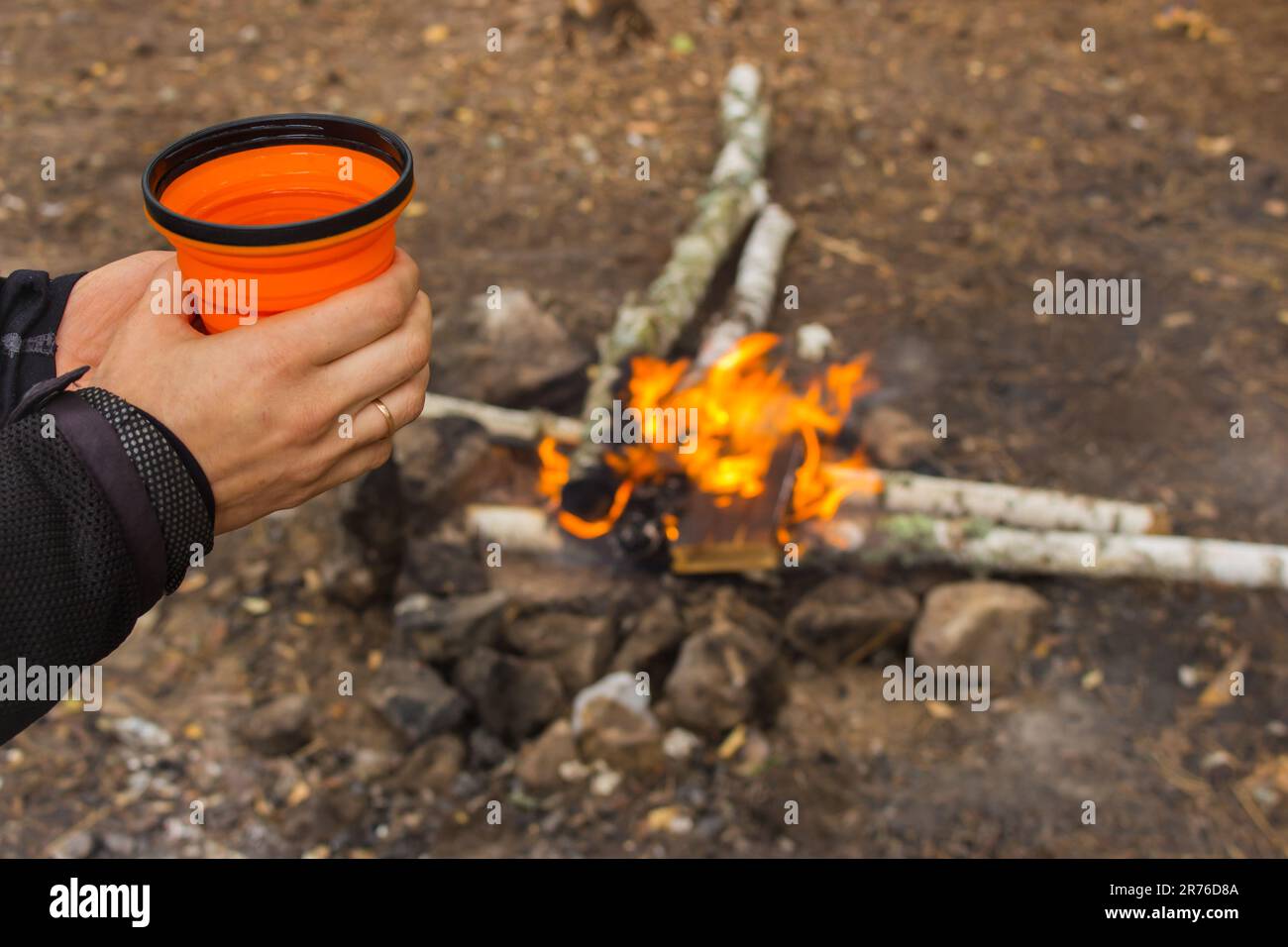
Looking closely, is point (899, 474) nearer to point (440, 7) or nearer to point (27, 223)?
point (27, 223)

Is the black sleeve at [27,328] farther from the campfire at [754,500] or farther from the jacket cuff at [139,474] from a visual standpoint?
the campfire at [754,500]

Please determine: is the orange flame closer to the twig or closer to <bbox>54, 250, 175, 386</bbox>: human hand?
the twig

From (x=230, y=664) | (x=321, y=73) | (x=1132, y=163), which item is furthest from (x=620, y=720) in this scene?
(x=321, y=73)

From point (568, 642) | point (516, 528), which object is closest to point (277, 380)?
point (568, 642)

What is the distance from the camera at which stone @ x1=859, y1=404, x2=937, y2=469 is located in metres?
5.48

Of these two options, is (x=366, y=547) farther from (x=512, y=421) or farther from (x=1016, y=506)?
(x=1016, y=506)

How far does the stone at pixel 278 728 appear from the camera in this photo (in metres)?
4.20

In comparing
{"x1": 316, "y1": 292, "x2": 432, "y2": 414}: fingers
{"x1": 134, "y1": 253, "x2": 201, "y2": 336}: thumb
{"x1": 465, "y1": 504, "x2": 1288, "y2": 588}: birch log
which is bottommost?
{"x1": 465, "y1": 504, "x2": 1288, "y2": 588}: birch log

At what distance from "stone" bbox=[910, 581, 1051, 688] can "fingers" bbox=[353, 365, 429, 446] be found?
9.82ft

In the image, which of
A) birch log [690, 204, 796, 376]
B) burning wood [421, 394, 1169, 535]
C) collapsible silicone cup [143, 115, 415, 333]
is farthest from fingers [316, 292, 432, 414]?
birch log [690, 204, 796, 376]

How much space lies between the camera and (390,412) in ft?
7.15

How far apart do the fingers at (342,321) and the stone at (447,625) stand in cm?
262

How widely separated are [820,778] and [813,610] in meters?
0.74

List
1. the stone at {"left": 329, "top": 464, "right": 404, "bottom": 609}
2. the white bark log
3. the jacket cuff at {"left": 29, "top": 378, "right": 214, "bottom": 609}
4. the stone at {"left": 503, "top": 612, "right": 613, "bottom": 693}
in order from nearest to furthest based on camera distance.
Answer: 1. the jacket cuff at {"left": 29, "top": 378, "right": 214, "bottom": 609}
2. the stone at {"left": 503, "top": 612, "right": 613, "bottom": 693}
3. the stone at {"left": 329, "top": 464, "right": 404, "bottom": 609}
4. the white bark log
